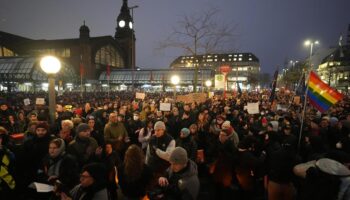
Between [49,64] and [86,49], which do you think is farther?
[86,49]

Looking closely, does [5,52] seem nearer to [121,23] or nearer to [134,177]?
[121,23]

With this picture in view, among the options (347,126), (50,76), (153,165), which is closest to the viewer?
(153,165)

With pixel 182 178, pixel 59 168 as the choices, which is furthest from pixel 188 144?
pixel 59 168

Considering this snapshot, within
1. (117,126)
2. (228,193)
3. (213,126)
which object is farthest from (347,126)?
(117,126)

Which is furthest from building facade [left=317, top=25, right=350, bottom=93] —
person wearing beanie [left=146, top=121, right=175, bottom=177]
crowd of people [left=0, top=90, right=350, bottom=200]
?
person wearing beanie [left=146, top=121, right=175, bottom=177]

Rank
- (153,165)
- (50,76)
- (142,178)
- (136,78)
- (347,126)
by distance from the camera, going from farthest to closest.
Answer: (136,78), (347,126), (50,76), (153,165), (142,178)

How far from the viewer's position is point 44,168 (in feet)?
14.9

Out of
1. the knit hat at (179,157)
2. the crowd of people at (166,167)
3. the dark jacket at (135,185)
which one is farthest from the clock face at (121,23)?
the dark jacket at (135,185)

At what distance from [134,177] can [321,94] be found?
232 inches

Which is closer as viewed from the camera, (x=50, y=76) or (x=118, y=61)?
(x=50, y=76)

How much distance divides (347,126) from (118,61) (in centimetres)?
7073

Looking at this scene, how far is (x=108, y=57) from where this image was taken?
7056 centimetres

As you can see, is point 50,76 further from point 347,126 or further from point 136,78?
point 136,78

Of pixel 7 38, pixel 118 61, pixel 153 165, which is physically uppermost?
pixel 7 38
